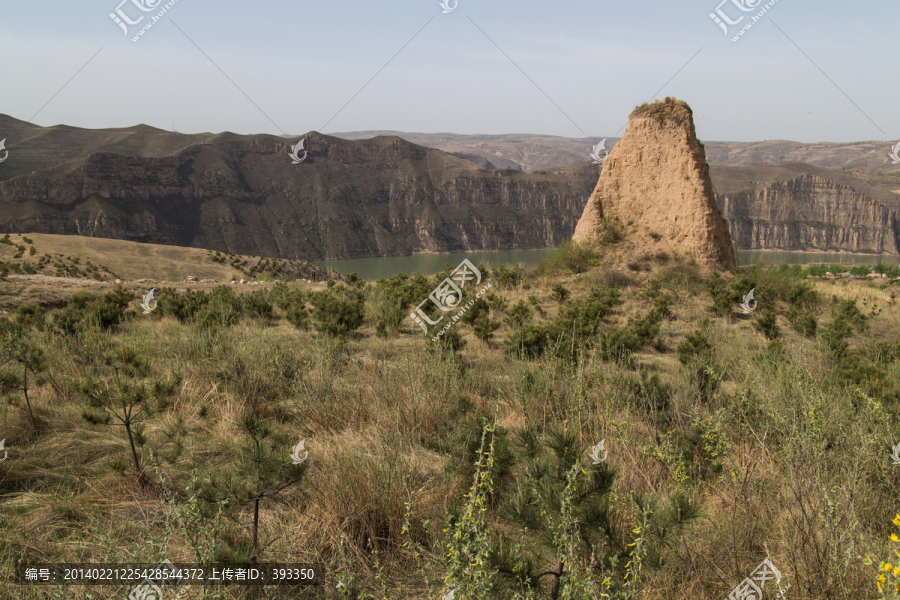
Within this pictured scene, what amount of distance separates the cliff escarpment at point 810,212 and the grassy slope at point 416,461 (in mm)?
98529

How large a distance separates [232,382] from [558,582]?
3.65 m

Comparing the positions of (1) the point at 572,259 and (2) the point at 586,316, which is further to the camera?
(1) the point at 572,259

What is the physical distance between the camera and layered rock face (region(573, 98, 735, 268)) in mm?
13156

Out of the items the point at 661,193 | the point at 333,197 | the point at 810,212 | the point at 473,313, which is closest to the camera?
the point at 473,313

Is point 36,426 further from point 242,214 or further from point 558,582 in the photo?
point 242,214

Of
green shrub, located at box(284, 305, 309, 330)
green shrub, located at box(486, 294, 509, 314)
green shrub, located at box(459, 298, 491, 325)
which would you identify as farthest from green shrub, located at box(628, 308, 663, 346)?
green shrub, located at box(284, 305, 309, 330)

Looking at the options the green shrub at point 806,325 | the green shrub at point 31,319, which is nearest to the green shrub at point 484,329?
the green shrub at point 806,325

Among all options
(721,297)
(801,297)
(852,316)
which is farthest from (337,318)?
(801,297)

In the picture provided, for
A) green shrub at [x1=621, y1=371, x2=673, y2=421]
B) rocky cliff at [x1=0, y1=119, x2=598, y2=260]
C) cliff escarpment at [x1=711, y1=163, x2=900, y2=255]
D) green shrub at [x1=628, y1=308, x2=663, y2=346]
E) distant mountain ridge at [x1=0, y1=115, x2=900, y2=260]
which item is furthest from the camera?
cliff escarpment at [x1=711, y1=163, x2=900, y2=255]

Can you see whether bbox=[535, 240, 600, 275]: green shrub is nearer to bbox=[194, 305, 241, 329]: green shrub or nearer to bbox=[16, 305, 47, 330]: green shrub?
bbox=[194, 305, 241, 329]: green shrub

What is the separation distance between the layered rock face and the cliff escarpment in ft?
282

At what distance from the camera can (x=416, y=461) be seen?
3.13 metres

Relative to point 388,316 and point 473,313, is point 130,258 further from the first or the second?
point 473,313

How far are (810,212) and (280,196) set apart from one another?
10599cm
